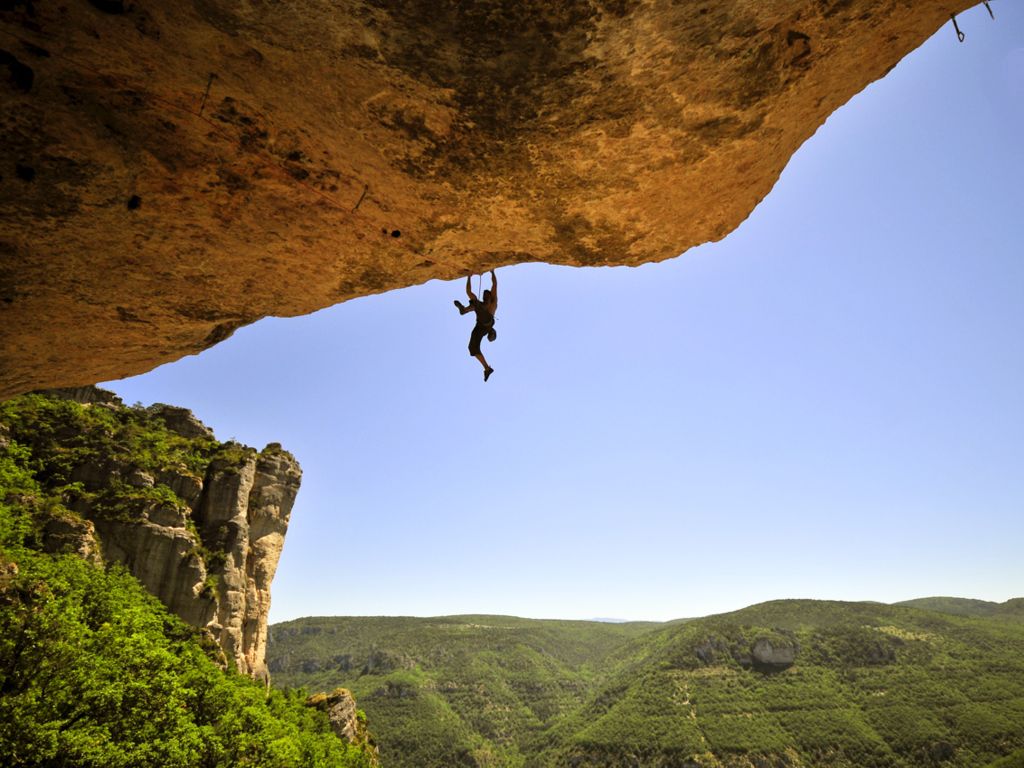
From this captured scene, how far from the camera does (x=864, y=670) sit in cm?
8400

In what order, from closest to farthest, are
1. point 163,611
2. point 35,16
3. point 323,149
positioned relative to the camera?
point 35,16, point 323,149, point 163,611

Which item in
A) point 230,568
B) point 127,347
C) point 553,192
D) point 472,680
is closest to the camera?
point 553,192

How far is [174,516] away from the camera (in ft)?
106

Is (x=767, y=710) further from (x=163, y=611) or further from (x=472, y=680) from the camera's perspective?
(x=163, y=611)

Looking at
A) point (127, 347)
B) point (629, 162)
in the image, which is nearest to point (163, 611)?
point (127, 347)

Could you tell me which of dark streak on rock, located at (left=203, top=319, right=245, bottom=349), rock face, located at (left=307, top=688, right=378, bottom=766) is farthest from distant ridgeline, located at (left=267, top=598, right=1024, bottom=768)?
dark streak on rock, located at (left=203, top=319, right=245, bottom=349)

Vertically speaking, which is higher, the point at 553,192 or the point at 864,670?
the point at 553,192

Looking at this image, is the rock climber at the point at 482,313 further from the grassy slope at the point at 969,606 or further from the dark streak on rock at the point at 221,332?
the grassy slope at the point at 969,606

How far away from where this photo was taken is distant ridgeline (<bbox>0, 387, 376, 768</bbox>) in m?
17.7

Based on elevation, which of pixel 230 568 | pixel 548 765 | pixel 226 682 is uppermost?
pixel 230 568

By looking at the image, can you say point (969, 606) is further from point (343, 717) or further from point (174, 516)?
point (174, 516)

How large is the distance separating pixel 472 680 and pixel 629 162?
12100cm

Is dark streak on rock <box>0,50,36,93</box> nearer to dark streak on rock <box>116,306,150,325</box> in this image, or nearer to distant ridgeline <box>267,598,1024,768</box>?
dark streak on rock <box>116,306,150,325</box>

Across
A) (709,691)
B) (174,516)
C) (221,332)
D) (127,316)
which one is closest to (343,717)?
(174,516)
